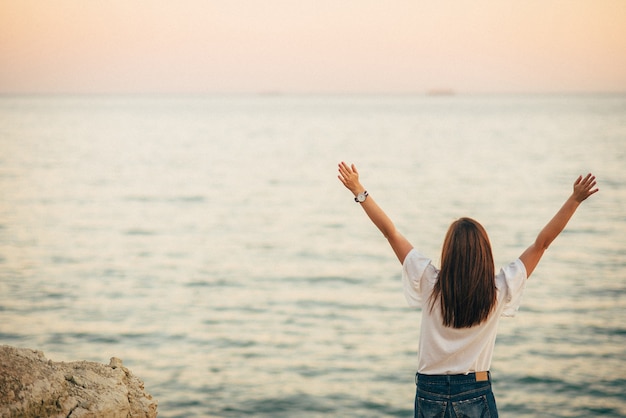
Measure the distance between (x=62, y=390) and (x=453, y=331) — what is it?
6.95ft

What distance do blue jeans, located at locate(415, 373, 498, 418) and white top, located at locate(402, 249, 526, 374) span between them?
0.15 feet

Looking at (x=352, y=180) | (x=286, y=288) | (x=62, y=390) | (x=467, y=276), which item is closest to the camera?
(x=467, y=276)

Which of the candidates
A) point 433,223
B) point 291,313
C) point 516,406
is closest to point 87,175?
point 433,223

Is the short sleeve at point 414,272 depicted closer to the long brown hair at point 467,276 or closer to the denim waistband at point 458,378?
the long brown hair at point 467,276

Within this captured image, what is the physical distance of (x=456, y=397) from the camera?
3.56m

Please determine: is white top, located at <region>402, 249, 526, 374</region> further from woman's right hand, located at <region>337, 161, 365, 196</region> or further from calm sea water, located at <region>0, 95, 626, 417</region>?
calm sea water, located at <region>0, 95, 626, 417</region>

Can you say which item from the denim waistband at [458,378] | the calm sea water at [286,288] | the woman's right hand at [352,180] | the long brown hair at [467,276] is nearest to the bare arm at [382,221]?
the woman's right hand at [352,180]

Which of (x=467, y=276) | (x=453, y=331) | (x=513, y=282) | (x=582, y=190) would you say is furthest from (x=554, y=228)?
(x=453, y=331)

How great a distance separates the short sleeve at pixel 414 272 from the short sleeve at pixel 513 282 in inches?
15.3

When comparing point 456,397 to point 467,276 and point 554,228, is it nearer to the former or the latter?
point 467,276

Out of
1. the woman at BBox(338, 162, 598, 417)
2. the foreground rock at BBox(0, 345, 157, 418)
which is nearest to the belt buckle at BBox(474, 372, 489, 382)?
the woman at BBox(338, 162, 598, 417)

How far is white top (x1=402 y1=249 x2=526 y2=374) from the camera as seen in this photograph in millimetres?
3580

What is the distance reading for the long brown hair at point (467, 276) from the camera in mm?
3480

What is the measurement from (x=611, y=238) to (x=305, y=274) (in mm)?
10757
